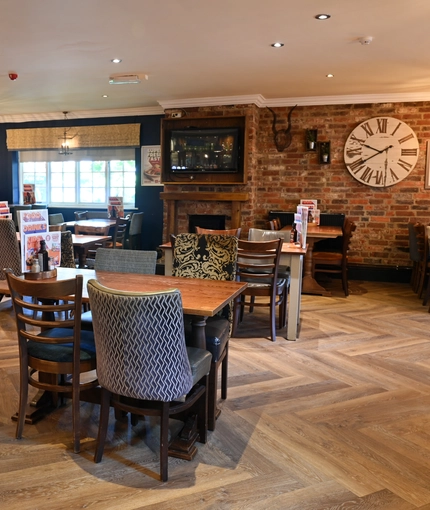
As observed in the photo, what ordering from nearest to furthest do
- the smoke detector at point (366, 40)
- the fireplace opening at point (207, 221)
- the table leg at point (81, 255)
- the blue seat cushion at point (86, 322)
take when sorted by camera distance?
the blue seat cushion at point (86, 322) → the smoke detector at point (366, 40) → the table leg at point (81, 255) → the fireplace opening at point (207, 221)

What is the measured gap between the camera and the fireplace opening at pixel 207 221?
7000mm

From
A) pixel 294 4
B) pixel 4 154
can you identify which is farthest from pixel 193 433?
pixel 4 154

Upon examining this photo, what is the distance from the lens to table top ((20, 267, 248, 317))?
80.5 inches

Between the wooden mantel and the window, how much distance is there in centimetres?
148

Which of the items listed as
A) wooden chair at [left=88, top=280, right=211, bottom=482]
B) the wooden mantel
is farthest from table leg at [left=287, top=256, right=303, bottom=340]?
the wooden mantel

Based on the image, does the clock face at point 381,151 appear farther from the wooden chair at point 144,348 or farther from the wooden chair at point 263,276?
the wooden chair at point 144,348

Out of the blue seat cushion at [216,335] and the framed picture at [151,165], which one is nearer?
the blue seat cushion at [216,335]

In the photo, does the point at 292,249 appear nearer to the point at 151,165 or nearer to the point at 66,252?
the point at 66,252

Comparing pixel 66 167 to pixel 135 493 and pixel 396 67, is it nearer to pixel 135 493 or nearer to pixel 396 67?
pixel 396 67

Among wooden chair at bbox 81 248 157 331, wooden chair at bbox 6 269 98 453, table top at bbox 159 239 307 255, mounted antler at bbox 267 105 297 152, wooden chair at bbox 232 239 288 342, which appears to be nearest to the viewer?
wooden chair at bbox 6 269 98 453

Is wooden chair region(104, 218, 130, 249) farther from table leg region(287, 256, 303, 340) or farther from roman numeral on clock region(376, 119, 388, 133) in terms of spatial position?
roman numeral on clock region(376, 119, 388, 133)

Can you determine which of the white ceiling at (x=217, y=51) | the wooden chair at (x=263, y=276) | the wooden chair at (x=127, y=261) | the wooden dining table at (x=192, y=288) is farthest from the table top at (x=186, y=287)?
the white ceiling at (x=217, y=51)

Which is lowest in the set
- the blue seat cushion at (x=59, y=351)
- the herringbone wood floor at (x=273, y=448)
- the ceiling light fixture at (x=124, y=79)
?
the herringbone wood floor at (x=273, y=448)

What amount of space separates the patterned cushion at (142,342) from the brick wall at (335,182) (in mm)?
4957
